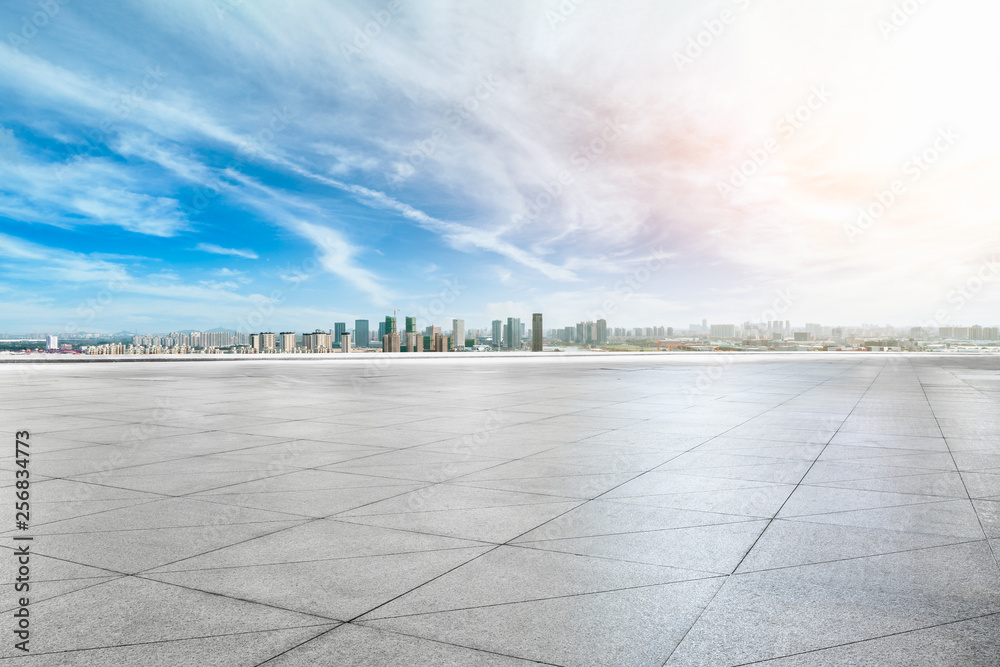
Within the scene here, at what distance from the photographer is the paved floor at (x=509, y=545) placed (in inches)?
134

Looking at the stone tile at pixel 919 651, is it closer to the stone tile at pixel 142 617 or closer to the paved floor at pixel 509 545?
the paved floor at pixel 509 545

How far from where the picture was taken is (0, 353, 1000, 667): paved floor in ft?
11.1

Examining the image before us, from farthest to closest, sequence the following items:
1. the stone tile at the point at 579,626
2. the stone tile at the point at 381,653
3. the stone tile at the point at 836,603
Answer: the stone tile at the point at 836,603, the stone tile at the point at 579,626, the stone tile at the point at 381,653

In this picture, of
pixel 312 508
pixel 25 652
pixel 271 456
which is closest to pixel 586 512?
pixel 312 508

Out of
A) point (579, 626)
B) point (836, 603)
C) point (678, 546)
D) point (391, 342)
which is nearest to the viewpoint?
point (579, 626)

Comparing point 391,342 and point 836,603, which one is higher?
point 391,342

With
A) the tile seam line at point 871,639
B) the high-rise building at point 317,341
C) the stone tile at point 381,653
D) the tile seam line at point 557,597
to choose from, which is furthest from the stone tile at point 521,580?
the high-rise building at point 317,341

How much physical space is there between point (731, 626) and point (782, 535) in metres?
1.87

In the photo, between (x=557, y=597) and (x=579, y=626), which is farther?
(x=557, y=597)

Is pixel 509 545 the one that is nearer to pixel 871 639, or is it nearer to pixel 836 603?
pixel 836 603

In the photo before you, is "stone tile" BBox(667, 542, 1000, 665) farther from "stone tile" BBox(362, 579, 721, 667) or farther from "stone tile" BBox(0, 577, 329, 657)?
"stone tile" BBox(0, 577, 329, 657)

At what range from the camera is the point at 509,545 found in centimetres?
488

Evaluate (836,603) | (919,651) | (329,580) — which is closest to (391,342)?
(329,580)

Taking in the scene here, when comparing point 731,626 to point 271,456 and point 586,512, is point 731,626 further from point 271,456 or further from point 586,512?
Result: point 271,456
